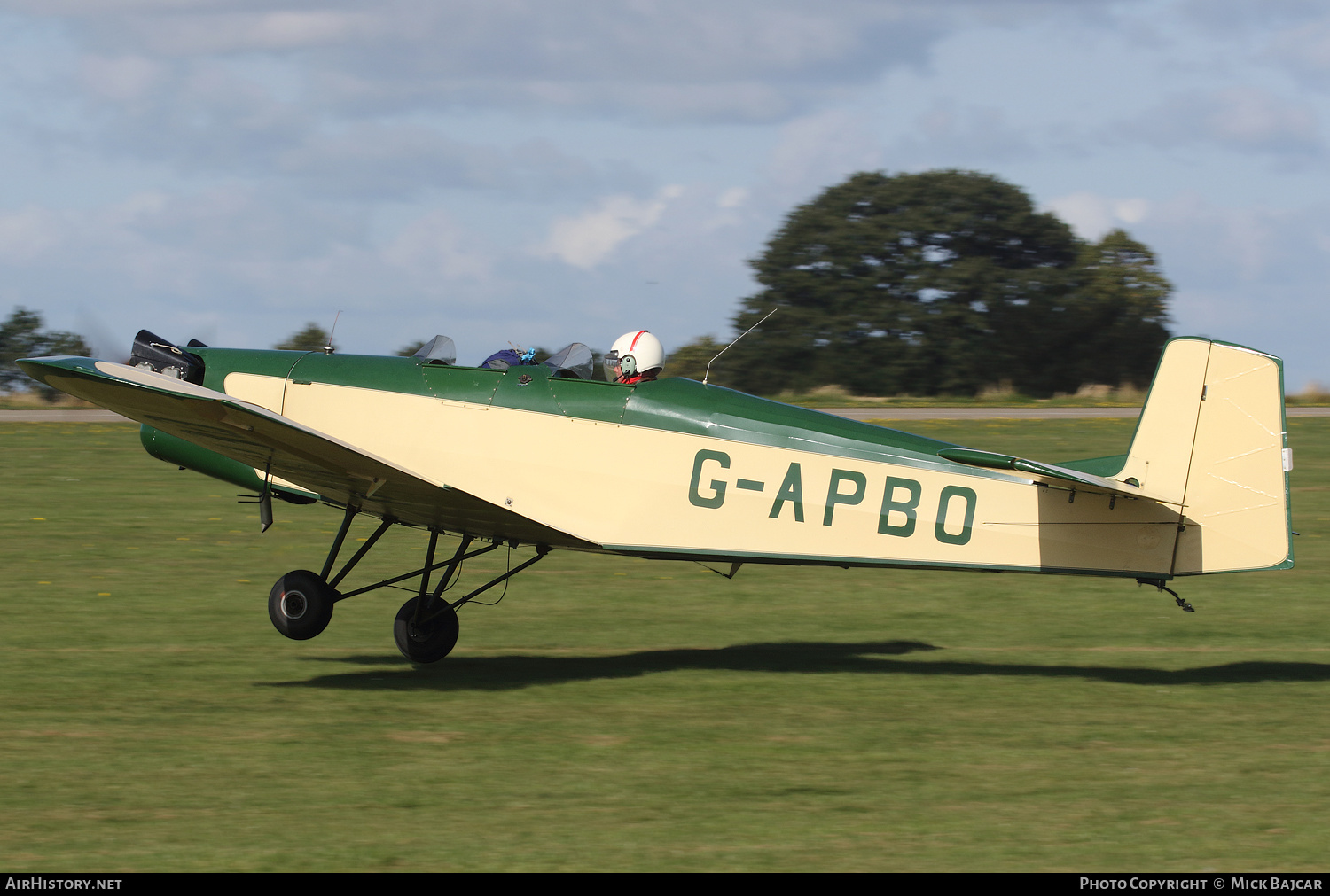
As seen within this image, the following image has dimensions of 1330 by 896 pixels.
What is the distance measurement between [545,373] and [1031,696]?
3.86m

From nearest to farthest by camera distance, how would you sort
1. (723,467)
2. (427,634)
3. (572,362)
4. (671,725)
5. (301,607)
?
(671,725) → (723,467) → (301,607) → (572,362) → (427,634)

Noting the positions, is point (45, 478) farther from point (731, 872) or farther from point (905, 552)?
point (731, 872)

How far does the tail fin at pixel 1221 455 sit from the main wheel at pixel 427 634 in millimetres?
4827

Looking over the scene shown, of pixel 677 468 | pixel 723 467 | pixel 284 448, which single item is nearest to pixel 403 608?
pixel 284 448

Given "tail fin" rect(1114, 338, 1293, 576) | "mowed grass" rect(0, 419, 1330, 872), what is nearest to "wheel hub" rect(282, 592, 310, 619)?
"mowed grass" rect(0, 419, 1330, 872)

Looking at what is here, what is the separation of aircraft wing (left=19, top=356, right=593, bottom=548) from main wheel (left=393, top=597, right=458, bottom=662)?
0.65 meters

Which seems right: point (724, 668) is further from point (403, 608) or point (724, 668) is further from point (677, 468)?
point (403, 608)

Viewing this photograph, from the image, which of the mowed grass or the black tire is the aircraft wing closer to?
the black tire

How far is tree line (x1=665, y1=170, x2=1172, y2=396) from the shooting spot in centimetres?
4884

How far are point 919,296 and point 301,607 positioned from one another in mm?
43897

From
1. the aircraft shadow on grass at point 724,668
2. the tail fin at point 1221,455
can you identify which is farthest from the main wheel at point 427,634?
the tail fin at point 1221,455

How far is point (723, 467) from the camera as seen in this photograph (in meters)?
8.66

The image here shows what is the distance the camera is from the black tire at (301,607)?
29.3 ft
